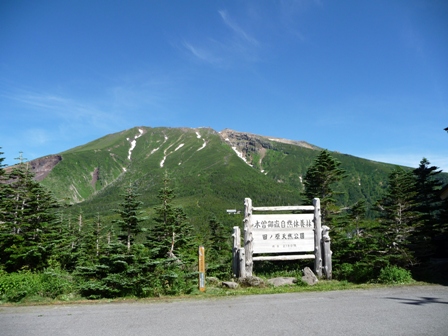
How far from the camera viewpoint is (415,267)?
32.6ft

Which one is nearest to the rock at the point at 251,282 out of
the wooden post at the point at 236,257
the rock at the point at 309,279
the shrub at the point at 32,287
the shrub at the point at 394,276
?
the wooden post at the point at 236,257

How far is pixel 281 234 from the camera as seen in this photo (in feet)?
36.0

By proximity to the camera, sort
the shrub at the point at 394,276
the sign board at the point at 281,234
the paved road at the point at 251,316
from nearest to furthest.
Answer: the paved road at the point at 251,316 < the shrub at the point at 394,276 < the sign board at the point at 281,234

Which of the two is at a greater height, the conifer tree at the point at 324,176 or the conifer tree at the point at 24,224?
the conifer tree at the point at 324,176

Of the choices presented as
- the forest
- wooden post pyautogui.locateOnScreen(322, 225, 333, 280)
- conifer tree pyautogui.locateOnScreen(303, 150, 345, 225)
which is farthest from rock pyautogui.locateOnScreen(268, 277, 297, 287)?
conifer tree pyautogui.locateOnScreen(303, 150, 345, 225)

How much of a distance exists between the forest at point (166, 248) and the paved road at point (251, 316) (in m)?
1.12

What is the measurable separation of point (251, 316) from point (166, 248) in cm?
1213

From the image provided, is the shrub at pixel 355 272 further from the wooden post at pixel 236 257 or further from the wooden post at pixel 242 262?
the wooden post at pixel 236 257

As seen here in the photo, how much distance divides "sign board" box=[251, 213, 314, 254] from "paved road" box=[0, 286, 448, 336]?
3086 millimetres

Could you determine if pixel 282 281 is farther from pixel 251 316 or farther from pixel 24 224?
pixel 24 224

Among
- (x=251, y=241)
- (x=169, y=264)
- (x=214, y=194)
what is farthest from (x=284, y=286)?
(x=214, y=194)

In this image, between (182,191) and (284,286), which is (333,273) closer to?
(284,286)

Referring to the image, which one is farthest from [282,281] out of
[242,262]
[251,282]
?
[242,262]

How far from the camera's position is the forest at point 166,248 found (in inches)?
325
